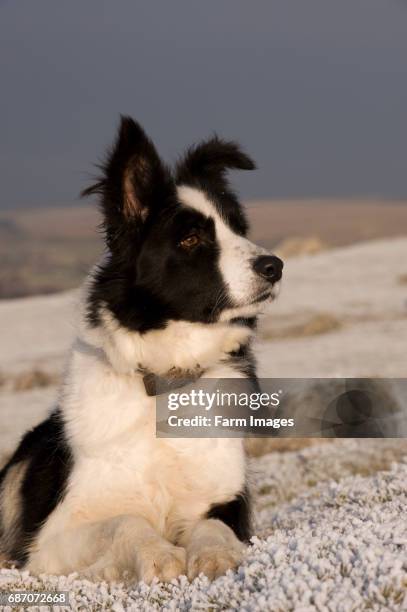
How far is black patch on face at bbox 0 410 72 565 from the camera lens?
757 cm

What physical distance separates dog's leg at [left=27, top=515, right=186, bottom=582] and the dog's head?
5.80 feet

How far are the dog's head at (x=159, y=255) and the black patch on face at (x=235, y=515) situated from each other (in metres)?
1.62

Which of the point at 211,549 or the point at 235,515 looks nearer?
the point at 211,549

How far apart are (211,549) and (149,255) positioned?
259 cm

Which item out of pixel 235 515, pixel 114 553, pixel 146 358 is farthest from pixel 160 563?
pixel 146 358

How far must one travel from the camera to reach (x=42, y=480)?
7.90m

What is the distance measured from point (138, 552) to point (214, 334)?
2.18 meters

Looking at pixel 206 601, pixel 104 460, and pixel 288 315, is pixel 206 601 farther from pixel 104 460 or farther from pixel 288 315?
pixel 288 315

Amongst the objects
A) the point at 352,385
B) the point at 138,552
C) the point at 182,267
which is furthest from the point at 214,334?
the point at 352,385

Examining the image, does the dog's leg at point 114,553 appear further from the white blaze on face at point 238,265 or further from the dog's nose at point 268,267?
the dog's nose at point 268,267

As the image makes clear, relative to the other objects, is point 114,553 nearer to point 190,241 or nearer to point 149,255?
point 149,255

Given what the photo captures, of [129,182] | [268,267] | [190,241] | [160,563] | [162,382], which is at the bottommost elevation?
[160,563]

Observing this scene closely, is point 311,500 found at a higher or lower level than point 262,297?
lower

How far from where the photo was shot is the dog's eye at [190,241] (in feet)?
24.8
